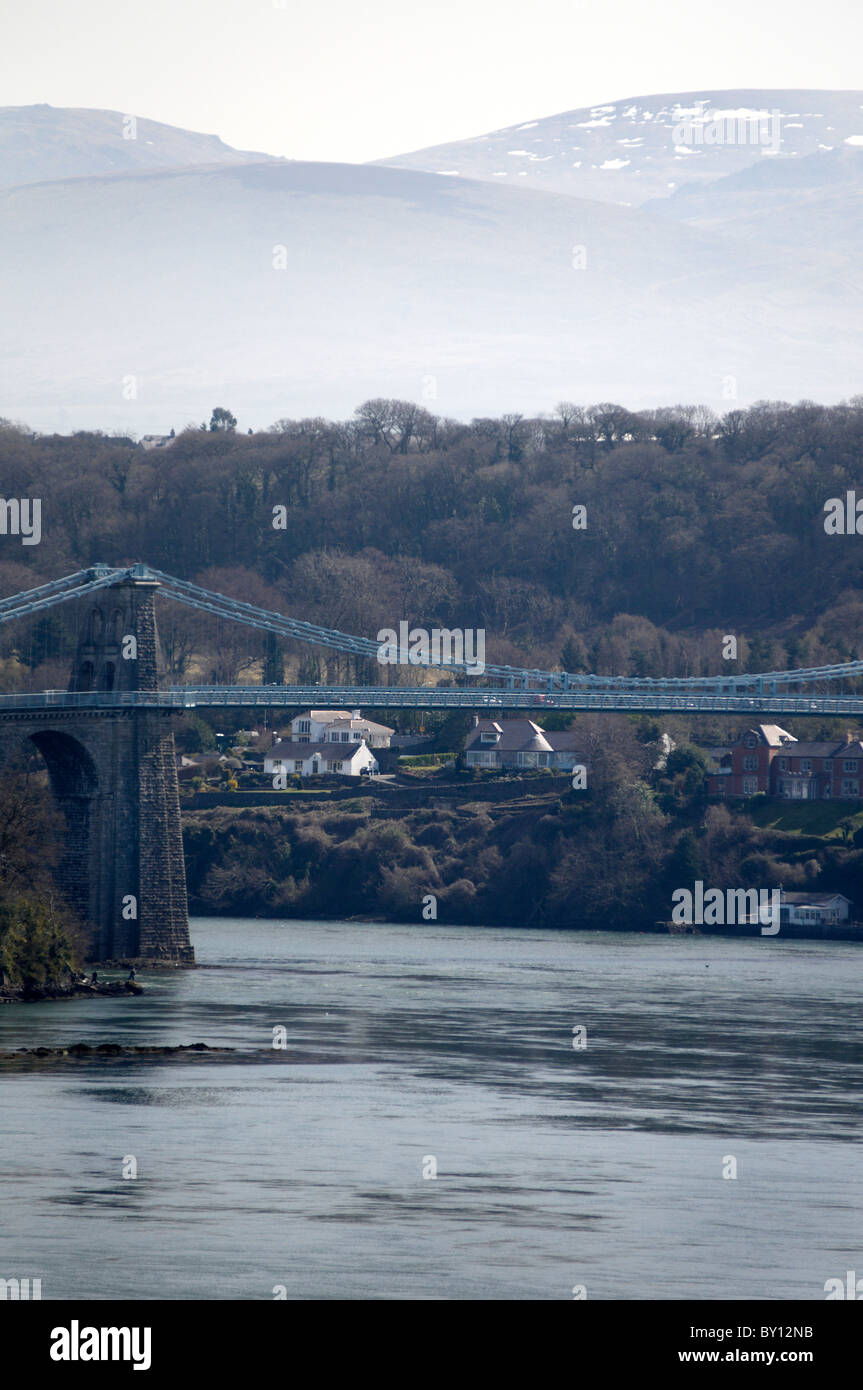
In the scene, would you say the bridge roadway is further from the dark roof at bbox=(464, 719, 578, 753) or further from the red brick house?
the dark roof at bbox=(464, 719, 578, 753)

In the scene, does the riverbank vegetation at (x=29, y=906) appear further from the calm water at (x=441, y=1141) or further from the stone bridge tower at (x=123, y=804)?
the calm water at (x=441, y=1141)

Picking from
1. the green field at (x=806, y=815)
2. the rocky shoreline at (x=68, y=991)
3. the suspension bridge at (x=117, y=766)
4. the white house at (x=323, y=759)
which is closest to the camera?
the rocky shoreline at (x=68, y=991)

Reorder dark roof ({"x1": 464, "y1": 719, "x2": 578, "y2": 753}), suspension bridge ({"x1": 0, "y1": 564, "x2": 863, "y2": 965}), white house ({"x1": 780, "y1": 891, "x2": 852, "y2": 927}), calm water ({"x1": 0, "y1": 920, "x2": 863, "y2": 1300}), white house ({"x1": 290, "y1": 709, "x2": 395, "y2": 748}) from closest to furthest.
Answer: calm water ({"x1": 0, "y1": 920, "x2": 863, "y2": 1300}), suspension bridge ({"x1": 0, "y1": 564, "x2": 863, "y2": 965}), white house ({"x1": 780, "y1": 891, "x2": 852, "y2": 927}), dark roof ({"x1": 464, "y1": 719, "x2": 578, "y2": 753}), white house ({"x1": 290, "y1": 709, "x2": 395, "y2": 748})

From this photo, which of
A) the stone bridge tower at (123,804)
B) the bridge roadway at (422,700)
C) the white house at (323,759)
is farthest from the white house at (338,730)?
the stone bridge tower at (123,804)

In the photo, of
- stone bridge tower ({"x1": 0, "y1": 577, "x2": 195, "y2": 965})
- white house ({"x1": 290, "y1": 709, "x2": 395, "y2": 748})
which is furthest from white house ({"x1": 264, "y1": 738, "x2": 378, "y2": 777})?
stone bridge tower ({"x1": 0, "y1": 577, "x2": 195, "y2": 965})

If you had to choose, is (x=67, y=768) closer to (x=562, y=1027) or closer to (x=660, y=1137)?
(x=562, y=1027)
